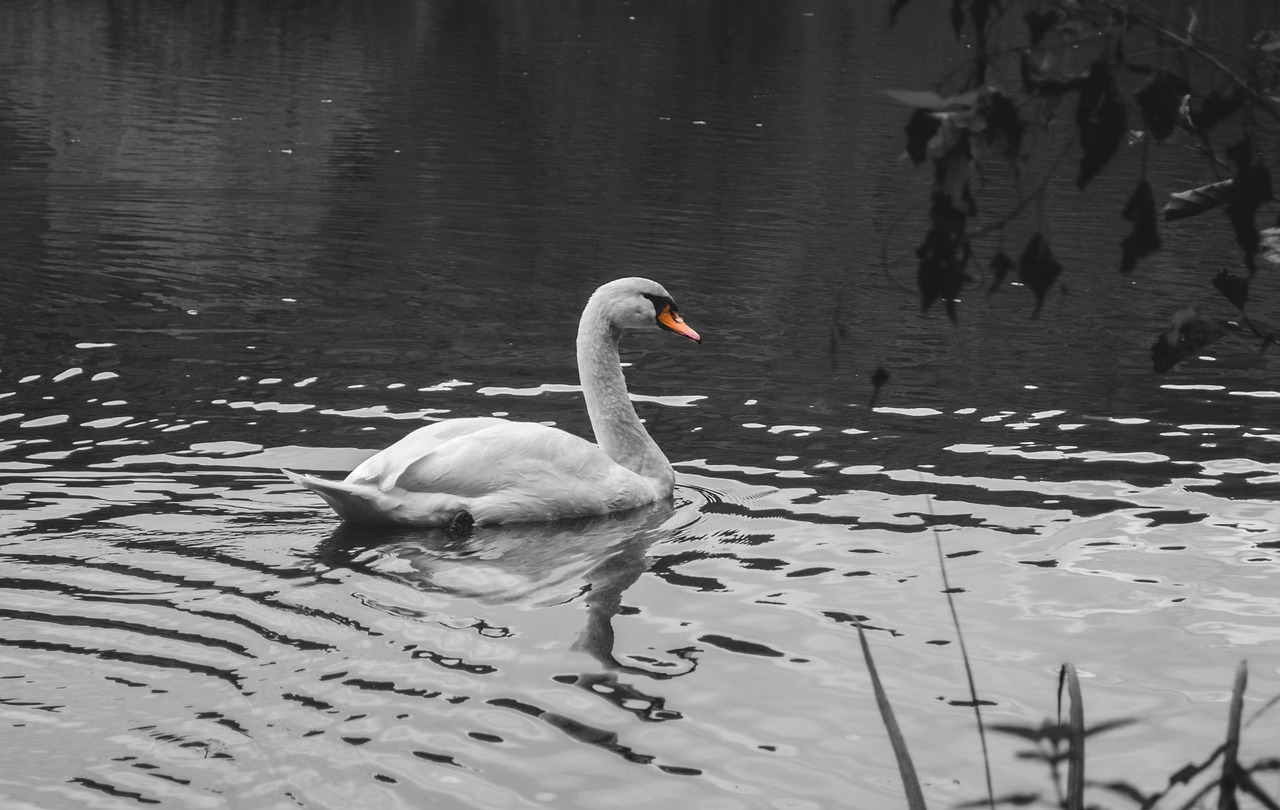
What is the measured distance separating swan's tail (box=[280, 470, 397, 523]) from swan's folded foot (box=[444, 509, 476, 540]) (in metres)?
0.31

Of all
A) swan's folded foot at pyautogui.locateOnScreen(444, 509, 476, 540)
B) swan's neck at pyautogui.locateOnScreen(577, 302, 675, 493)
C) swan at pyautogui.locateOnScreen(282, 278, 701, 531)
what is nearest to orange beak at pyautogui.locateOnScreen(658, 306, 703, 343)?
swan's neck at pyautogui.locateOnScreen(577, 302, 675, 493)

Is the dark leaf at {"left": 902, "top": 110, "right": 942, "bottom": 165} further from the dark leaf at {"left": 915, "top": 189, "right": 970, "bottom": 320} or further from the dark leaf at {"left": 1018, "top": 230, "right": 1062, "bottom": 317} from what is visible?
the dark leaf at {"left": 1018, "top": 230, "right": 1062, "bottom": 317}

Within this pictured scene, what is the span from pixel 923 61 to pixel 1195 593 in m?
37.0

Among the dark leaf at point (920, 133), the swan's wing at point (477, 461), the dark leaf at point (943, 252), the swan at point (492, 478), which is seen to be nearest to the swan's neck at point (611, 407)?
the swan at point (492, 478)

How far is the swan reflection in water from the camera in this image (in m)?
7.04

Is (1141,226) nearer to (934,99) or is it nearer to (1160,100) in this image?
(1160,100)

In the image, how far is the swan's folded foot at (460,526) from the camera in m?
8.08

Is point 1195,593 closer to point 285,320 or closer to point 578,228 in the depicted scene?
point 285,320

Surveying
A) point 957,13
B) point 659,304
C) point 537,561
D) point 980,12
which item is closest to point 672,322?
point 659,304

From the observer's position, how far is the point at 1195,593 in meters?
7.34

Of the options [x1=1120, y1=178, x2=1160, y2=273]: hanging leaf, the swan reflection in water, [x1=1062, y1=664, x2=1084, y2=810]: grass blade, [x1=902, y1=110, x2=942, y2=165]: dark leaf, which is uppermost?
[x1=902, y1=110, x2=942, y2=165]: dark leaf

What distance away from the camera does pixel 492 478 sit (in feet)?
26.9

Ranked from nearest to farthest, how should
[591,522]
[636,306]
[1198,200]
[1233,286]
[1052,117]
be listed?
[1052,117]
[1198,200]
[1233,286]
[591,522]
[636,306]

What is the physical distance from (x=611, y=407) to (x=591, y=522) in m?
0.97
